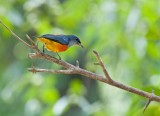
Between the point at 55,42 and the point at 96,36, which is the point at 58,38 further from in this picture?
the point at 96,36

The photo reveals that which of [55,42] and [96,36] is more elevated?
[55,42]

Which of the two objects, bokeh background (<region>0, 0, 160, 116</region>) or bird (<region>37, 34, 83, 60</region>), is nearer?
bird (<region>37, 34, 83, 60</region>)

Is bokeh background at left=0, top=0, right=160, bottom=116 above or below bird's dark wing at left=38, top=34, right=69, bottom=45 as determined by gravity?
below

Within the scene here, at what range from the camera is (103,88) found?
12.2ft

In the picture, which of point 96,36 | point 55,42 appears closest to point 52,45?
point 55,42

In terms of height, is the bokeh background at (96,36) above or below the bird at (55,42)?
below

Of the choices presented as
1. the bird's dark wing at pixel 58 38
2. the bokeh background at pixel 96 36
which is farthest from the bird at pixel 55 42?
the bokeh background at pixel 96 36

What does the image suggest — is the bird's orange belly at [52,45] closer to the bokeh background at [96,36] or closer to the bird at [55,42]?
the bird at [55,42]

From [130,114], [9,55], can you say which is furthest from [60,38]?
[9,55]

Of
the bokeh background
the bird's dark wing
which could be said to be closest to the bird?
the bird's dark wing

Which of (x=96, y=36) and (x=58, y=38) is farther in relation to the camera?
(x=96, y=36)

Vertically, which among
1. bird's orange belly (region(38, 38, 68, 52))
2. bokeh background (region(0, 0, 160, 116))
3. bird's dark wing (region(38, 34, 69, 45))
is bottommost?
bokeh background (region(0, 0, 160, 116))

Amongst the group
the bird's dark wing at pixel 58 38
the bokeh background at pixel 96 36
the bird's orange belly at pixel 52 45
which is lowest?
the bokeh background at pixel 96 36

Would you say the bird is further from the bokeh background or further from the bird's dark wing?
the bokeh background
